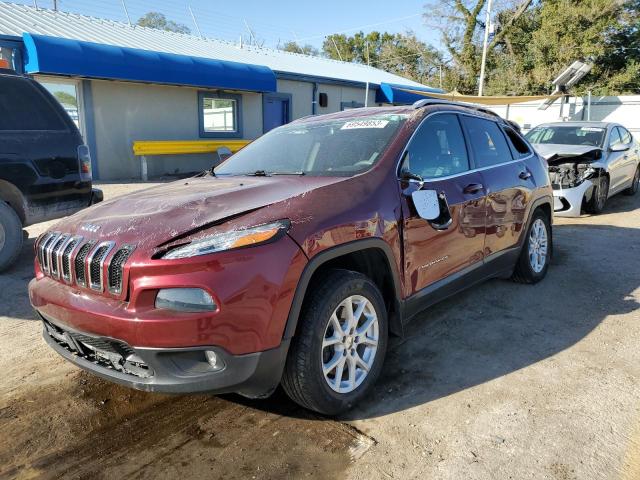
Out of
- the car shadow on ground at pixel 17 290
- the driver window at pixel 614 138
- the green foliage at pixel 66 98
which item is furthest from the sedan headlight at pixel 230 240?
the green foliage at pixel 66 98

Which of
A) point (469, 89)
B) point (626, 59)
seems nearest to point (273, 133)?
point (626, 59)

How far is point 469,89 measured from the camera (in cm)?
3334

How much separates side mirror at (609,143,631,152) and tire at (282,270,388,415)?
852 cm

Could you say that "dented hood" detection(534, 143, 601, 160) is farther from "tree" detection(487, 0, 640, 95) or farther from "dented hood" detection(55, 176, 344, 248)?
"tree" detection(487, 0, 640, 95)

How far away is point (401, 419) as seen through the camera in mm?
2711

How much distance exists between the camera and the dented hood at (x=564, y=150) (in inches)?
345

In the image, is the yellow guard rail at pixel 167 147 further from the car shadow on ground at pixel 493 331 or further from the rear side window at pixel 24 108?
the car shadow on ground at pixel 493 331

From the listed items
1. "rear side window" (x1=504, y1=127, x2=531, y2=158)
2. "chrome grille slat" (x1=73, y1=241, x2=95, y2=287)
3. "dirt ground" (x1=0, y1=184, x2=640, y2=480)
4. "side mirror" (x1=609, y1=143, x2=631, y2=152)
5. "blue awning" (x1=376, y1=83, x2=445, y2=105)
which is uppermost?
"blue awning" (x1=376, y1=83, x2=445, y2=105)

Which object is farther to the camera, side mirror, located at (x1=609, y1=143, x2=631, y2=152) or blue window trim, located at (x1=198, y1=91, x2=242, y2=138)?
blue window trim, located at (x1=198, y1=91, x2=242, y2=138)

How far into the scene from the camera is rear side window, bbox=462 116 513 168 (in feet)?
13.3

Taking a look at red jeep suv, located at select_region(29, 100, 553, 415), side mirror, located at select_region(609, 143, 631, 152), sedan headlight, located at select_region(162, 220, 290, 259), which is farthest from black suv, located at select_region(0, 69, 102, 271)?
side mirror, located at select_region(609, 143, 631, 152)

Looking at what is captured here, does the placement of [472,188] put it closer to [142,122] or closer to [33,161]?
[33,161]

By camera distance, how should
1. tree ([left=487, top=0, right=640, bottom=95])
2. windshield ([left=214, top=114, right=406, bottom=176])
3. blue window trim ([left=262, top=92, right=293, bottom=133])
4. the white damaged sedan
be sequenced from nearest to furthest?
windshield ([left=214, top=114, right=406, bottom=176])
the white damaged sedan
blue window trim ([left=262, top=92, right=293, bottom=133])
tree ([left=487, top=0, right=640, bottom=95])

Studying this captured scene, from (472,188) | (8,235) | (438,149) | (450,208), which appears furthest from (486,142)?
(8,235)
